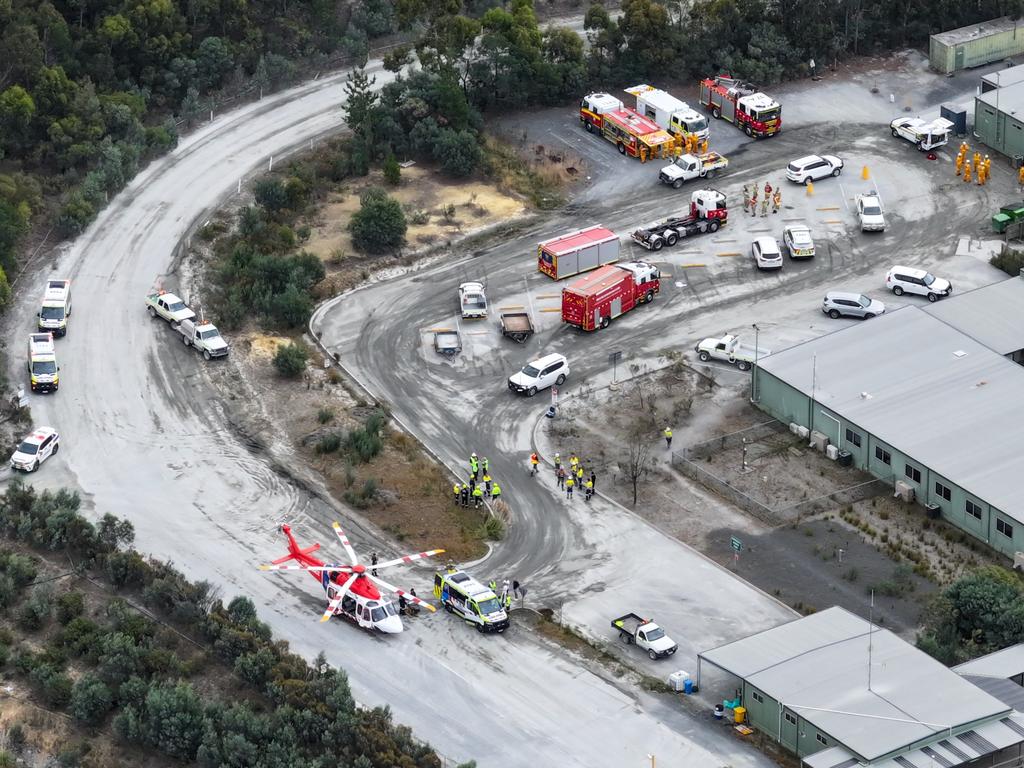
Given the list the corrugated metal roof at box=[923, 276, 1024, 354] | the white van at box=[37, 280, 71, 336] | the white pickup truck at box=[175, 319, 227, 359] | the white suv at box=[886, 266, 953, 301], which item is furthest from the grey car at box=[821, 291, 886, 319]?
the white van at box=[37, 280, 71, 336]

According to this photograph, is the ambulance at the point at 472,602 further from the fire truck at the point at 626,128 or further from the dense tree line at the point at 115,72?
the fire truck at the point at 626,128

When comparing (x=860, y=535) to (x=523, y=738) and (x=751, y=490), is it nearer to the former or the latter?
(x=751, y=490)

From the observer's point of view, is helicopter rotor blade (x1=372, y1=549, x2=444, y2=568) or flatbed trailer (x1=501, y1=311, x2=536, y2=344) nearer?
helicopter rotor blade (x1=372, y1=549, x2=444, y2=568)

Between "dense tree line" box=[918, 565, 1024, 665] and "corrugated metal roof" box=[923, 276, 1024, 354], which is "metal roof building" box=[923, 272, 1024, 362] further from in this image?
"dense tree line" box=[918, 565, 1024, 665]

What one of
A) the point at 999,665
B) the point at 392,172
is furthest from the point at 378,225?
the point at 999,665

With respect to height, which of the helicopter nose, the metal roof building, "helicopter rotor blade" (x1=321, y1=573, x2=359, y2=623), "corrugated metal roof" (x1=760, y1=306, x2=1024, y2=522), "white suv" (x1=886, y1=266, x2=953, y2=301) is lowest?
"white suv" (x1=886, y1=266, x2=953, y2=301)

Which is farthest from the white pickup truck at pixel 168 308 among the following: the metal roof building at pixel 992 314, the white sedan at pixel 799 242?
the metal roof building at pixel 992 314

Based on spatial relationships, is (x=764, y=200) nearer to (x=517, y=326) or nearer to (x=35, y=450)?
(x=517, y=326)
